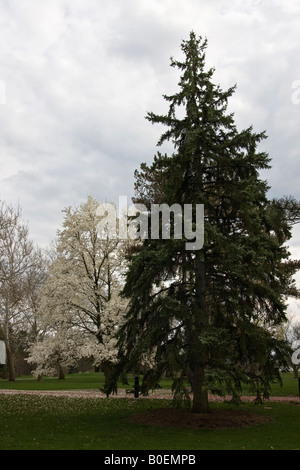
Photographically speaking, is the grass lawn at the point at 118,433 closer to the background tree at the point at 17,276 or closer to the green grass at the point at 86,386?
the green grass at the point at 86,386

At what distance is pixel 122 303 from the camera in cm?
2091

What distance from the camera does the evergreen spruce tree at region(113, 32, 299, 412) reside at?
10.1 metres

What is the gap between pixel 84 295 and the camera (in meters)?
21.3

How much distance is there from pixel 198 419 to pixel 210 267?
12.9 feet

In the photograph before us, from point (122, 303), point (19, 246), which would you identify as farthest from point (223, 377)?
point (19, 246)

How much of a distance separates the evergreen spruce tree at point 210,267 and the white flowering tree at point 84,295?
8484 mm

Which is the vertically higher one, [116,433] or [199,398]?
[199,398]

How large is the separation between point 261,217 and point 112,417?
7.14 m

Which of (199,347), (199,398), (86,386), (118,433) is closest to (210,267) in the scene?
(199,347)

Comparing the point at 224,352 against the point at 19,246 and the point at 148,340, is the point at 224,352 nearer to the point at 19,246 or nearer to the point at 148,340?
the point at 148,340

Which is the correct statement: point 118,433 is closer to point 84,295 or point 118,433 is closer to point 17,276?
point 84,295

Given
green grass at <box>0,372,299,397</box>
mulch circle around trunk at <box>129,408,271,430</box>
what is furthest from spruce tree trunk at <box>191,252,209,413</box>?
green grass at <box>0,372,299,397</box>

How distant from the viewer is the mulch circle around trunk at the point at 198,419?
32.7 ft

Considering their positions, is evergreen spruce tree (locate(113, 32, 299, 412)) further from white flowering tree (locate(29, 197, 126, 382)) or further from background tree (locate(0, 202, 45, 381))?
background tree (locate(0, 202, 45, 381))
